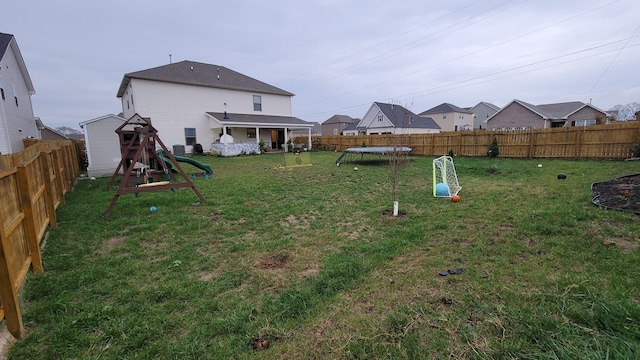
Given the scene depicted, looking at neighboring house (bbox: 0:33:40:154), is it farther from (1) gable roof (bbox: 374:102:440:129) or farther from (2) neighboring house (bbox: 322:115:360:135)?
(2) neighboring house (bbox: 322:115:360:135)

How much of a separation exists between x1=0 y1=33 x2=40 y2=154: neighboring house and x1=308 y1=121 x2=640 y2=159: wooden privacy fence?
1646 centimetres

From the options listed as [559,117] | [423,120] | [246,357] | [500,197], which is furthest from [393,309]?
[559,117]

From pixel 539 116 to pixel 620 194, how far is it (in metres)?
35.1

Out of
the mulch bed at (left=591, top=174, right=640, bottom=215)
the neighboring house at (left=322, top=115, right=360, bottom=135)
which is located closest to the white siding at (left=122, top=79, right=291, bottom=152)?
the mulch bed at (left=591, top=174, right=640, bottom=215)

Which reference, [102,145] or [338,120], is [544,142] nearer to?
[102,145]

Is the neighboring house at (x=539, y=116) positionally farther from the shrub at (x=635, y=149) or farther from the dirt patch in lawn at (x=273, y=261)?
the dirt patch in lawn at (x=273, y=261)

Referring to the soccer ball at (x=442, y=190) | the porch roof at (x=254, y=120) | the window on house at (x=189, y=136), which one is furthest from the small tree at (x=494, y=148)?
the window on house at (x=189, y=136)

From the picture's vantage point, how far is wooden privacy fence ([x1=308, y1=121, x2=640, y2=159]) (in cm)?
1222

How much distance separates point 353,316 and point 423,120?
42415mm

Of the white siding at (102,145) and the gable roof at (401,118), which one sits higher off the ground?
the gable roof at (401,118)

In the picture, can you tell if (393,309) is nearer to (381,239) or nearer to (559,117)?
(381,239)

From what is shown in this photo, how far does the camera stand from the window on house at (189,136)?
21188 millimetres

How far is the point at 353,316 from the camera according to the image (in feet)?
7.52

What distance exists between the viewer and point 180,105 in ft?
68.2
